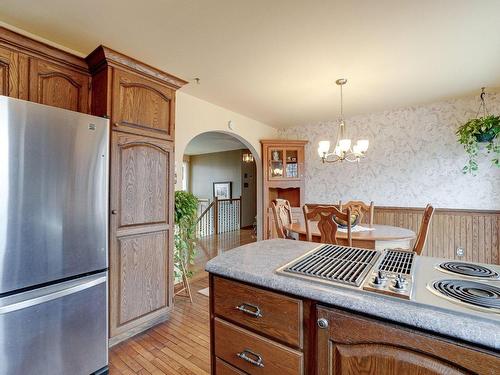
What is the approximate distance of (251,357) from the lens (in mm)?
975

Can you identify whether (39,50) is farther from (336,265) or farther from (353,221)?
(353,221)

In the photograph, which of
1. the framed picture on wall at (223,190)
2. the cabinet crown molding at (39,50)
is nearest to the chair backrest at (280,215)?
the cabinet crown molding at (39,50)

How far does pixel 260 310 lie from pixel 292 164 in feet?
12.7

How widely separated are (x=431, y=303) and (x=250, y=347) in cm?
A: 66

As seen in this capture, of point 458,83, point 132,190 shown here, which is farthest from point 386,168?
point 132,190

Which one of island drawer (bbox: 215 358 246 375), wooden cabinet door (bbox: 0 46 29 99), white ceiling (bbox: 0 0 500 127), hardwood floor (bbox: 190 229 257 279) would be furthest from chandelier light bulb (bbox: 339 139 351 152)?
wooden cabinet door (bbox: 0 46 29 99)

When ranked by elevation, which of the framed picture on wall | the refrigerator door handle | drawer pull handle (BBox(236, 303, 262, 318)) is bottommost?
the refrigerator door handle

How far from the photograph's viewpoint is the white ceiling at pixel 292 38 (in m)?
1.65

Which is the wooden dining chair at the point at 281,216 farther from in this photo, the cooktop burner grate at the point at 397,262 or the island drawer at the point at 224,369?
the island drawer at the point at 224,369

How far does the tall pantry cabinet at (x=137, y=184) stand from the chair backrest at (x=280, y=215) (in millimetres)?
1092

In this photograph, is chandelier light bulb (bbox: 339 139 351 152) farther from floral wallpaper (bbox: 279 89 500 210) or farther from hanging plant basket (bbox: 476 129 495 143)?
hanging plant basket (bbox: 476 129 495 143)

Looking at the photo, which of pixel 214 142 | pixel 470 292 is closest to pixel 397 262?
pixel 470 292

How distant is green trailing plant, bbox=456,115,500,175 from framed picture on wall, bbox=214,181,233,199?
6.38 meters

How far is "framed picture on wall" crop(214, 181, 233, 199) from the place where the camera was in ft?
28.4
